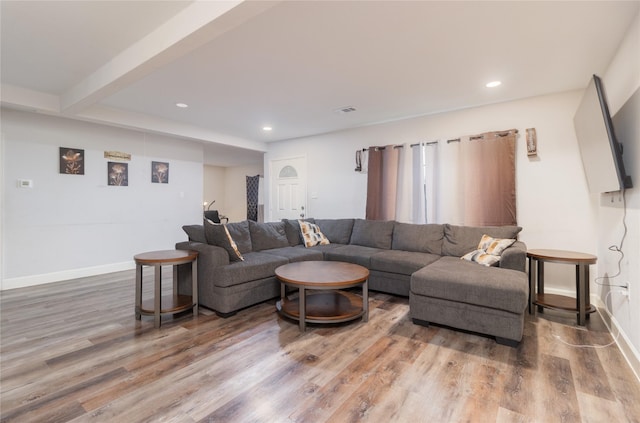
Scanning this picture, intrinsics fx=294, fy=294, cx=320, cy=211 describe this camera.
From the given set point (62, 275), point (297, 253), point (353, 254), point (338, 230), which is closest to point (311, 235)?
point (338, 230)

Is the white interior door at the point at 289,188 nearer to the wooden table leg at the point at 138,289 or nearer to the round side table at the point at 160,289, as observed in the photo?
the round side table at the point at 160,289

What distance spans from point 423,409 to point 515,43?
2754mm

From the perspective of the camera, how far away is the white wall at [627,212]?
2.01m

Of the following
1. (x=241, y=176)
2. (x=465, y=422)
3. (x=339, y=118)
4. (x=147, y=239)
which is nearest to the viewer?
(x=465, y=422)

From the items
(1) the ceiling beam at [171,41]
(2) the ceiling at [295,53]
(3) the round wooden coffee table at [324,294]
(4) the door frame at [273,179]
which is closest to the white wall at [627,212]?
(2) the ceiling at [295,53]

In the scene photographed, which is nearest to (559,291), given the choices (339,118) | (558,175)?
(558,175)

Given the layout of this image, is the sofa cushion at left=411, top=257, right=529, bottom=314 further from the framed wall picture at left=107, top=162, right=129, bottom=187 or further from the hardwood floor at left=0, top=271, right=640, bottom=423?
the framed wall picture at left=107, top=162, right=129, bottom=187

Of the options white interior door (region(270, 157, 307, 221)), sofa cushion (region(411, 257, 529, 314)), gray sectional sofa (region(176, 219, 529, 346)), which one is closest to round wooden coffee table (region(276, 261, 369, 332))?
gray sectional sofa (region(176, 219, 529, 346))

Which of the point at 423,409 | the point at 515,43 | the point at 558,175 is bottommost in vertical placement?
the point at 423,409

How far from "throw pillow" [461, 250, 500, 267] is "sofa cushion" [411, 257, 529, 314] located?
0.75 feet

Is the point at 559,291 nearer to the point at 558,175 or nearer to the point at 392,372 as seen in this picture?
the point at 558,175

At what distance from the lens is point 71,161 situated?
4.28 meters

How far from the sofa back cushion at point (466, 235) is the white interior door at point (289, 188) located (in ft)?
9.44

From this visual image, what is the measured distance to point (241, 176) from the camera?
9.78m
